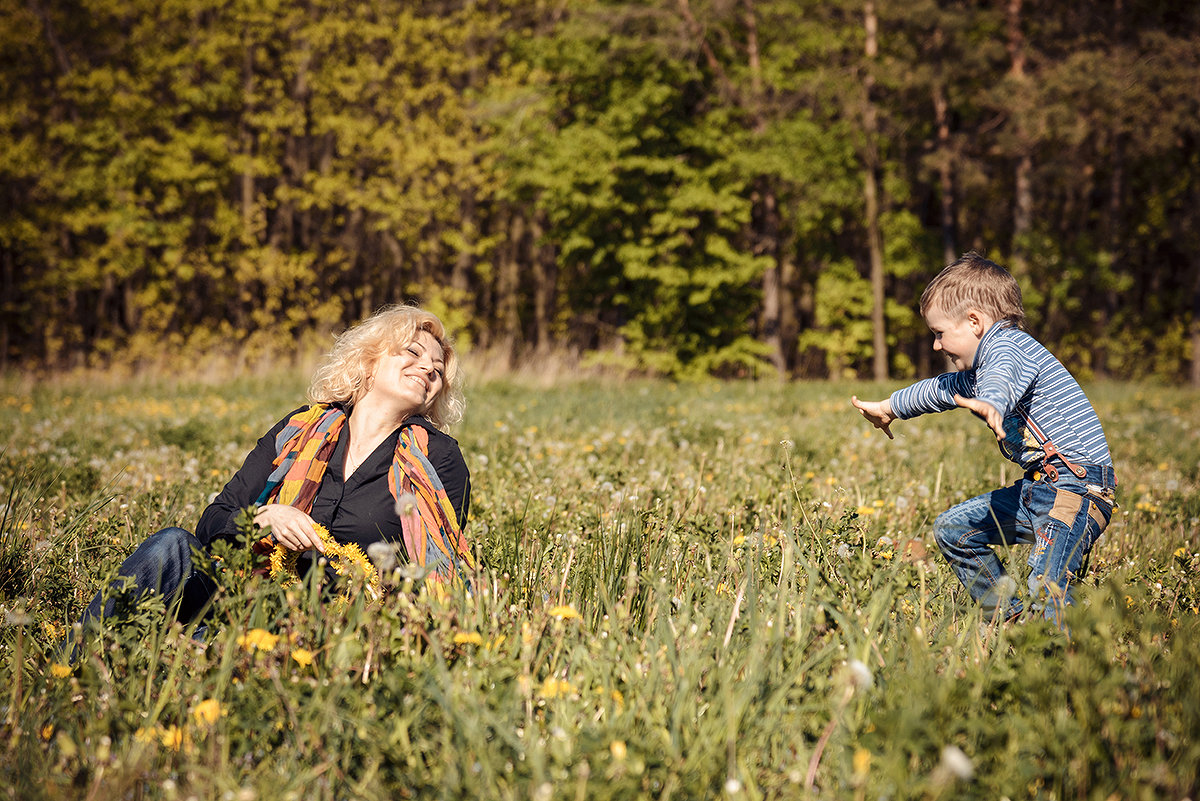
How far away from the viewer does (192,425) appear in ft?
23.6

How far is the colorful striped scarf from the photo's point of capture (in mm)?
2582

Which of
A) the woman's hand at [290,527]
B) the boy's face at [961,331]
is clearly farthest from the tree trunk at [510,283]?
the woman's hand at [290,527]

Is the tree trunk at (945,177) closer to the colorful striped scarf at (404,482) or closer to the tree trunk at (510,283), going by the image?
the tree trunk at (510,283)

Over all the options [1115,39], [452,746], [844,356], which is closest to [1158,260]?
[1115,39]

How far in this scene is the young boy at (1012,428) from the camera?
2777mm

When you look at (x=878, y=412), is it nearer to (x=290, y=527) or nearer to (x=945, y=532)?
A: (x=945, y=532)

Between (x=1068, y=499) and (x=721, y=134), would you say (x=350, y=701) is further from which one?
(x=721, y=134)

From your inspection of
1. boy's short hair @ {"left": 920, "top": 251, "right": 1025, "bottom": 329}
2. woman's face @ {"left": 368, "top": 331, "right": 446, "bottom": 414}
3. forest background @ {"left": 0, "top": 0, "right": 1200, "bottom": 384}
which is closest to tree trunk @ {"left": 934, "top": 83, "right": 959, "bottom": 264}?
forest background @ {"left": 0, "top": 0, "right": 1200, "bottom": 384}

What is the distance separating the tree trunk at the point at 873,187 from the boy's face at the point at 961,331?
18.3 m

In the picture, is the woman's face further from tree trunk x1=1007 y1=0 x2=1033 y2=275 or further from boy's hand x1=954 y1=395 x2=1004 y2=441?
tree trunk x1=1007 y1=0 x2=1033 y2=275

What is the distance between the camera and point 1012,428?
3094 millimetres

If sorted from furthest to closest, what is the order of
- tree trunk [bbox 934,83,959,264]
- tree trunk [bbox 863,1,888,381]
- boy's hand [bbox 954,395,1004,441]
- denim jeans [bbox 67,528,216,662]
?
tree trunk [bbox 934,83,959,264] < tree trunk [bbox 863,1,888,381] < denim jeans [bbox 67,528,216,662] < boy's hand [bbox 954,395,1004,441]

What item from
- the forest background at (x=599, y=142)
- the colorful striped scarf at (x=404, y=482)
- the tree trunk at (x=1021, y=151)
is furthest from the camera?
the tree trunk at (x=1021, y=151)

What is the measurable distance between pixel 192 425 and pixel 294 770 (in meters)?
6.32
